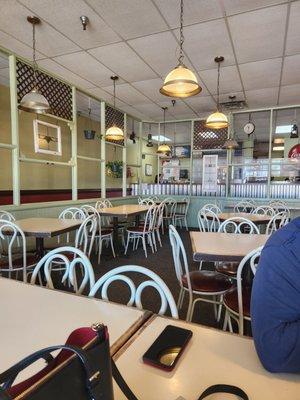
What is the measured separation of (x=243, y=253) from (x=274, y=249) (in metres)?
1.24

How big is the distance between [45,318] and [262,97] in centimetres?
616

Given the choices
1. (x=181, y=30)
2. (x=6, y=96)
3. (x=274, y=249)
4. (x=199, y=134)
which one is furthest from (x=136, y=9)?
(x=199, y=134)

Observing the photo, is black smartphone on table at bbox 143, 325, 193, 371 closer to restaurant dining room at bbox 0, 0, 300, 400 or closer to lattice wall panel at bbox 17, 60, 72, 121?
restaurant dining room at bbox 0, 0, 300, 400

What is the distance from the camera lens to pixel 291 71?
14.9 feet

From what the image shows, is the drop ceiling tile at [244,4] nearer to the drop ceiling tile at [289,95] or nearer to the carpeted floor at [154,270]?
the drop ceiling tile at [289,95]

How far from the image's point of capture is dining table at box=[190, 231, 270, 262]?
2006mm

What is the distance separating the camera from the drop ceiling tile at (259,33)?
3.11m

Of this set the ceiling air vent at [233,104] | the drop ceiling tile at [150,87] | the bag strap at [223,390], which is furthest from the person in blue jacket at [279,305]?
the ceiling air vent at [233,104]

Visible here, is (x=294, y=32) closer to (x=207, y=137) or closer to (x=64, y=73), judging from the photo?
(x=64, y=73)

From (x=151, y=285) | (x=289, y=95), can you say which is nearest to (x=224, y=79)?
(x=289, y=95)

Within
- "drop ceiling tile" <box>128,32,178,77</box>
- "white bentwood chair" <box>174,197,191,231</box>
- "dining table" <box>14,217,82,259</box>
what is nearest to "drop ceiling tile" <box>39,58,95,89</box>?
"drop ceiling tile" <box>128,32,178,77</box>

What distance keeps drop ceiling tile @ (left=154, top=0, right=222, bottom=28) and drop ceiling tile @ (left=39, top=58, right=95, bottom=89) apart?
2.12 metres

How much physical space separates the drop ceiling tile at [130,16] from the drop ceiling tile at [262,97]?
2.92 metres

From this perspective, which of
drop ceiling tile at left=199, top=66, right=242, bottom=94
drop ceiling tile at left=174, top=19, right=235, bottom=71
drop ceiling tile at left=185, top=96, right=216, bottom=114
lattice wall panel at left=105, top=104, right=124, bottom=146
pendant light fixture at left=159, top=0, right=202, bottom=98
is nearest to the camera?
pendant light fixture at left=159, top=0, right=202, bottom=98
